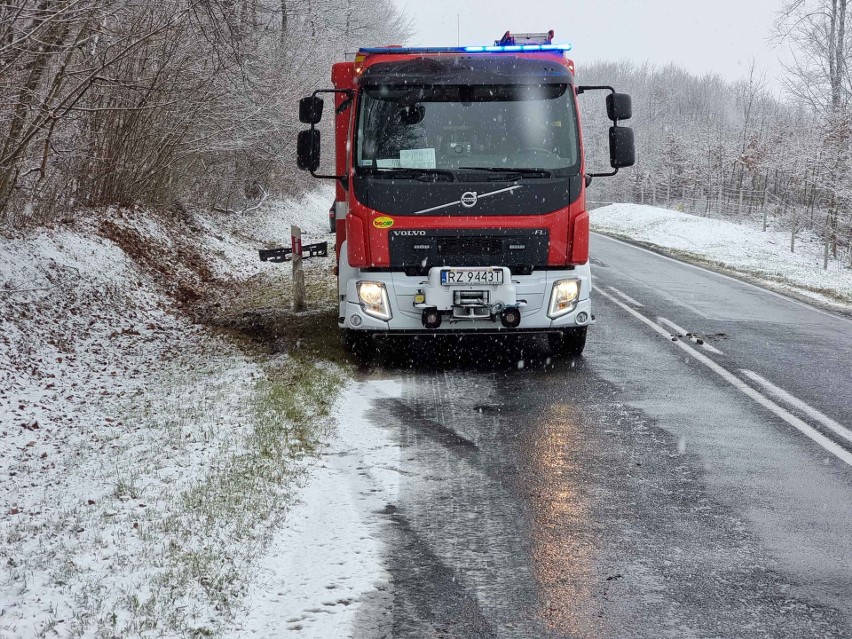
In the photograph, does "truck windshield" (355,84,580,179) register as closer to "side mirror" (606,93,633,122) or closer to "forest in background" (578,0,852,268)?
"side mirror" (606,93,633,122)

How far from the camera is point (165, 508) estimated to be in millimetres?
4984

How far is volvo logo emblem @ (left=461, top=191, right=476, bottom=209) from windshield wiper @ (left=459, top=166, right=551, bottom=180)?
0.25 m

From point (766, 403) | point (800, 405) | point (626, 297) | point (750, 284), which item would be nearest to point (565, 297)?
point (766, 403)

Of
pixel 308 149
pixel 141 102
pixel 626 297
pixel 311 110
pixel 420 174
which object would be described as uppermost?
pixel 141 102

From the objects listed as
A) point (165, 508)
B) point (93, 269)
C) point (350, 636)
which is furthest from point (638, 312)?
point (350, 636)

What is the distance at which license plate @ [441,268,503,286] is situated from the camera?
27.4ft

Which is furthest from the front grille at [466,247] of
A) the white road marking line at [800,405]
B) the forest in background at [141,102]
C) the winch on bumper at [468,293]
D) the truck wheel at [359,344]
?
the forest in background at [141,102]

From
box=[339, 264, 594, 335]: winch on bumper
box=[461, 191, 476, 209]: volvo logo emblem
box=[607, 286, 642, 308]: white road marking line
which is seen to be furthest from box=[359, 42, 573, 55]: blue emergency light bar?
box=[607, 286, 642, 308]: white road marking line

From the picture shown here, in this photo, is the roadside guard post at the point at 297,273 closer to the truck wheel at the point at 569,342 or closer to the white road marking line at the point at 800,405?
the truck wheel at the point at 569,342

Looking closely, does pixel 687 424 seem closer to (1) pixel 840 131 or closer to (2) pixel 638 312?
(2) pixel 638 312

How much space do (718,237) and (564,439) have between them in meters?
31.7

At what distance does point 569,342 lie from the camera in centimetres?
938

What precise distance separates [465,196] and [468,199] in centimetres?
4

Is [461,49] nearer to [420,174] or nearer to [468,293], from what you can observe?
[420,174]
